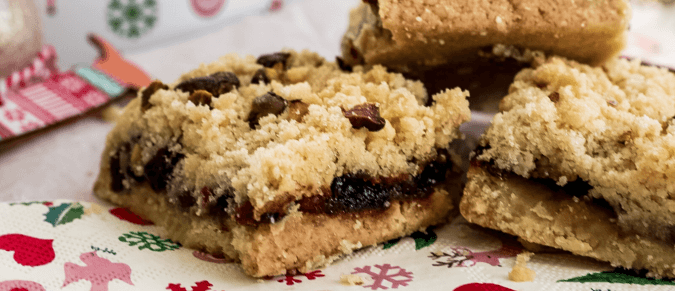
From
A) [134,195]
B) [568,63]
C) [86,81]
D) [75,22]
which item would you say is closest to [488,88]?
[568,63]

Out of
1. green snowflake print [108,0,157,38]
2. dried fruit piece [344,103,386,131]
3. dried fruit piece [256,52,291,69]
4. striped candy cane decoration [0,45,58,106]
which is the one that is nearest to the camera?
dried fruit piece [344,103,386,131]

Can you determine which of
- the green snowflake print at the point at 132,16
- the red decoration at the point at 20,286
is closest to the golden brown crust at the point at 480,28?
the red decoration at the point at 20,286

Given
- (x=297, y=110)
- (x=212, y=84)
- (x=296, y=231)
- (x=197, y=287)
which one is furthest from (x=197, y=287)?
(x=212, y=84)

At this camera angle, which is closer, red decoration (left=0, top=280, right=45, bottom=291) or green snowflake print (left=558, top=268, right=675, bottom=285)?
red decoration (left=0, top=280, right=45, bottom=291)

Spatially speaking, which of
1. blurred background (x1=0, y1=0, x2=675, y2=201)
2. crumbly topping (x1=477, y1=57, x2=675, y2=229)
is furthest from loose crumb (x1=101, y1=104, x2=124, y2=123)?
crumbly topping (x1=477, y1=57, x2=675, y2=229)

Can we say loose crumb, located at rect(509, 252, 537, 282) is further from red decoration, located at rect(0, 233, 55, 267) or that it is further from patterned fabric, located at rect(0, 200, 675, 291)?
red decoration, located at rect(0, 233, 55, 267)

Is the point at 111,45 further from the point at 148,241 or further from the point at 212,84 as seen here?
the point at 148,241
